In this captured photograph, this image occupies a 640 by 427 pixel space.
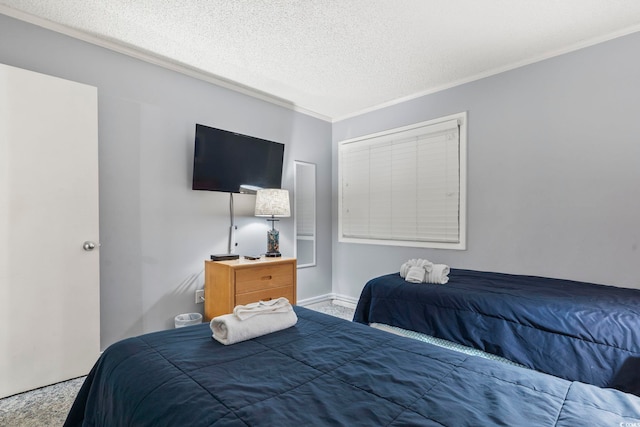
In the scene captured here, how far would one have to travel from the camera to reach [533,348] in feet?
5.94

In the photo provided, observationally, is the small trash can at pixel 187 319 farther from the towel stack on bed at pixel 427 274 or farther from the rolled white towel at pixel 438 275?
the rolled white towel at pixel 438 275

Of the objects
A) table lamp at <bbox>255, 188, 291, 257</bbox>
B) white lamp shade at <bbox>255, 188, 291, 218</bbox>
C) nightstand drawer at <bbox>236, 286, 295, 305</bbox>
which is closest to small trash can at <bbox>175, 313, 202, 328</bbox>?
nightstand drawer at <bbox>236, 286, 295, 305</bbox>

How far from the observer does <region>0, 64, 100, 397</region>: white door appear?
203 cm

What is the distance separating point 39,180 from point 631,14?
13.6ft

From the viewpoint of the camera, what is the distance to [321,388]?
0.99 metres

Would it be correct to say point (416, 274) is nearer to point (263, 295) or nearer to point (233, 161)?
point (263, 295)

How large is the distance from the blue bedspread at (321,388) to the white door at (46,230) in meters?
1.10

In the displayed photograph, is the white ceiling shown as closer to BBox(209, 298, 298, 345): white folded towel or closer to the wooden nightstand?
the wooden nightstand

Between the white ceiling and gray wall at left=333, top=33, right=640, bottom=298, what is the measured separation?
0.20m

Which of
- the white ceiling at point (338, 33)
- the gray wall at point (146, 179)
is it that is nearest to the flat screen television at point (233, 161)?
the gray wall at point (146, 179)

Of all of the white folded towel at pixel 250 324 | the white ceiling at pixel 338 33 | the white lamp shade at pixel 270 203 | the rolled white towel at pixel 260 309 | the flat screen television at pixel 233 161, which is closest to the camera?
the white folded towel at pixel 250 324

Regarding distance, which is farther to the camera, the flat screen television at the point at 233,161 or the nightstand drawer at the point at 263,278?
the flat screen television at the point at 233,161

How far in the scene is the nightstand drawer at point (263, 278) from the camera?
2715mm

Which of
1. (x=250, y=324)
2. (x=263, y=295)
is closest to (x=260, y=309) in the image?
(x=250, y=324)
